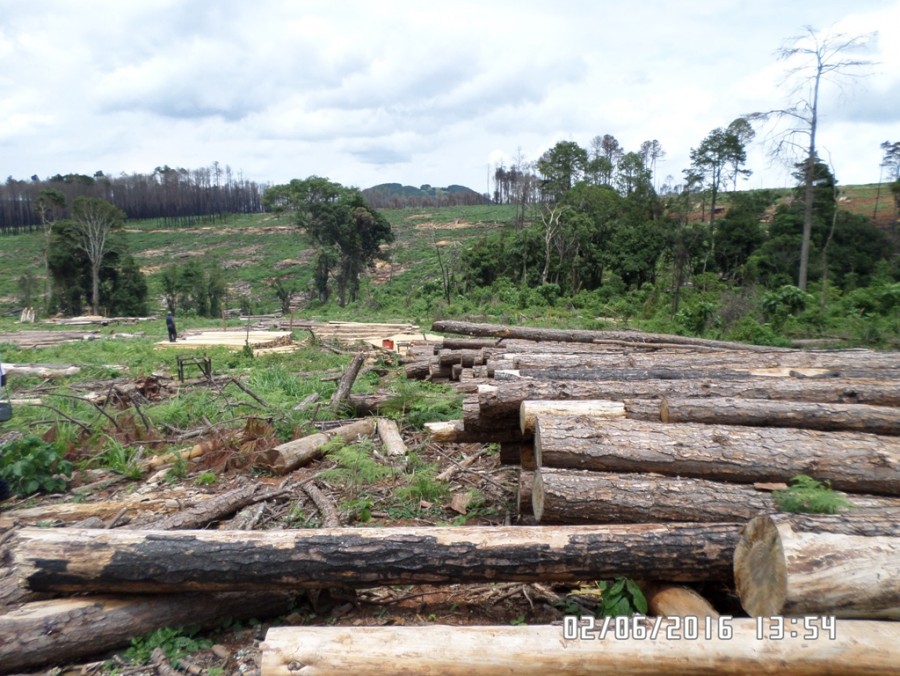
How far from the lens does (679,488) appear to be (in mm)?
3221

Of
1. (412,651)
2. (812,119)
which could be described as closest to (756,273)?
(812,119)

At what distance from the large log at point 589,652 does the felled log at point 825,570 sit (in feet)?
0.29

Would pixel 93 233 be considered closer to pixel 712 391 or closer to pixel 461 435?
pixel 461 435

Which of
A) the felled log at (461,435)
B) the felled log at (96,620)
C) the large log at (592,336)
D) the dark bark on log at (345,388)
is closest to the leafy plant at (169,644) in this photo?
the felled log at (96,620)

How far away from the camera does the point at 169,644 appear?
3000 millimetres

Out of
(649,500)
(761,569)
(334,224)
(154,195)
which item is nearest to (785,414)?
(649,500)

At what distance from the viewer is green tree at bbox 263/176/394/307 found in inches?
1201

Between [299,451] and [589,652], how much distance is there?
3.74m

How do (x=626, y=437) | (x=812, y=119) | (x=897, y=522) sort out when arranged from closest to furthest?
(x=897, y=522) → (x=626, y=437) → (x=812, y=119)

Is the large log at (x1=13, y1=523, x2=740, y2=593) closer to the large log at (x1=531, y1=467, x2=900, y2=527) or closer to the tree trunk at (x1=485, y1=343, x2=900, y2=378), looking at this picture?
the large log at (x1=531, y1=467, x2=900, y2=527)

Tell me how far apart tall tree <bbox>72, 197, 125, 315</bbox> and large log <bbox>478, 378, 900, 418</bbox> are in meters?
31.8

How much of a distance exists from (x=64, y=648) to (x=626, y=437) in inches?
123

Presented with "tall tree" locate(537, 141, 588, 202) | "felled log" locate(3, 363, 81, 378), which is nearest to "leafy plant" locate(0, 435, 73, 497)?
"felled log" locate(3, 363, 81, 378)

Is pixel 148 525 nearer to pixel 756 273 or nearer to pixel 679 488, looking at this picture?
pixel 679 488
